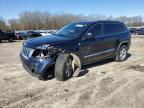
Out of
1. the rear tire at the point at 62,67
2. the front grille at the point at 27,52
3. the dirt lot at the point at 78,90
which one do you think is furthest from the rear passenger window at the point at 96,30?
the front grille at the point at 27,52

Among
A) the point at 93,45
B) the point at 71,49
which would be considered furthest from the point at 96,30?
the point at 71,49

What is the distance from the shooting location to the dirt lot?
4645mm

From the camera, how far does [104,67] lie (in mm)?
8031

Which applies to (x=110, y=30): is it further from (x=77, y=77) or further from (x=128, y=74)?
(x=77, y=77)

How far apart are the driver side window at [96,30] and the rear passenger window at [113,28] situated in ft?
1.10

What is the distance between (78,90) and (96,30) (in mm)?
2891

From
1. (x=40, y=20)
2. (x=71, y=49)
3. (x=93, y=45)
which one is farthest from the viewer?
(x=40, y=20)

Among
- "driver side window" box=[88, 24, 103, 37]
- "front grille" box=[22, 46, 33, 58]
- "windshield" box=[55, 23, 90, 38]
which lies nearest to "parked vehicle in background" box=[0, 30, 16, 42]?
"windshield" box=[55, 23, 90, 38]

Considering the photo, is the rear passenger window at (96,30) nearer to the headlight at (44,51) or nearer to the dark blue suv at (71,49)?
the dark blue suv at (71,49)

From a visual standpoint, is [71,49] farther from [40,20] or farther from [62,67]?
[40,20]

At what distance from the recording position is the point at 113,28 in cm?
869

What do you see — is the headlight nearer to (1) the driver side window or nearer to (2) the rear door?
(1) the driver side window

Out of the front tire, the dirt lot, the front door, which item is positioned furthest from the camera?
the front tire

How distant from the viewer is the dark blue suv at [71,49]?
6039 mm
